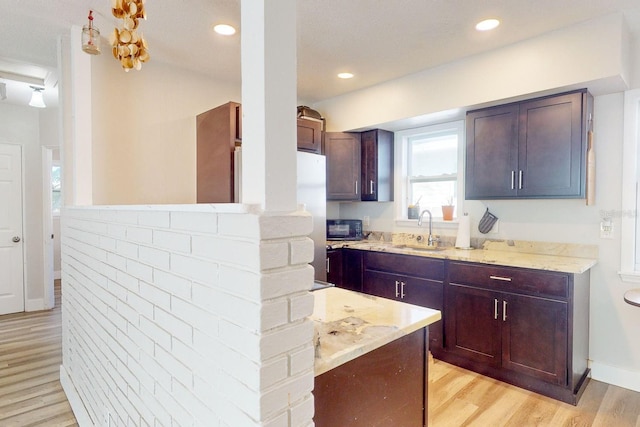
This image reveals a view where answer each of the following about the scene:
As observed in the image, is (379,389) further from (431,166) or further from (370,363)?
(431,166)

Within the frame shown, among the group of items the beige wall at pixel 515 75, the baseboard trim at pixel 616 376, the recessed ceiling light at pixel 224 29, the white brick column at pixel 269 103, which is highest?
the recessed ceiling light at pixel 224 29

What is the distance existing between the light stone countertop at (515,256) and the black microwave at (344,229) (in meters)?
0.59

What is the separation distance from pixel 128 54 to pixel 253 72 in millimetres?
1038

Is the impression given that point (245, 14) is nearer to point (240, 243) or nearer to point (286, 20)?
point (286, 20)

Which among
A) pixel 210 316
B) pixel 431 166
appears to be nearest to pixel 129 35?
pixel 210 316

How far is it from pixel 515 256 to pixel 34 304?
5.42 metres

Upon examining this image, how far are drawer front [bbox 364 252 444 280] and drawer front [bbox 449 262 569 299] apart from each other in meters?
0.13

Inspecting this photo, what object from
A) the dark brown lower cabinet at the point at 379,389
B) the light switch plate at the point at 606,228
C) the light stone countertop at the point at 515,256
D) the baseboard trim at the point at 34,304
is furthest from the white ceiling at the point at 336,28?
the baseboard trim at the point at 34,304

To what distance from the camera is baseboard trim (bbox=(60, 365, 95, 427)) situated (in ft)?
6.73

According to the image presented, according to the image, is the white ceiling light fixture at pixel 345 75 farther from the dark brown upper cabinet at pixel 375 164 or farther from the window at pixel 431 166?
the window at pixel 431 166

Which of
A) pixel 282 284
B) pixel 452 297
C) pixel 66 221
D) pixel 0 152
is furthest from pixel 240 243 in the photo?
pixel 0 152

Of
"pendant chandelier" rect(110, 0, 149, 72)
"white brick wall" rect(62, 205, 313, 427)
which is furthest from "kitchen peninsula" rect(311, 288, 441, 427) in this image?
"pendant chandelier" rect(110, 0, 149, 72)

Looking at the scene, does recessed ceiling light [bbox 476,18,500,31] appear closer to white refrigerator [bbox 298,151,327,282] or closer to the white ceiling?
the white ceiling

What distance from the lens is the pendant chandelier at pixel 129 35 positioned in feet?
4.53
